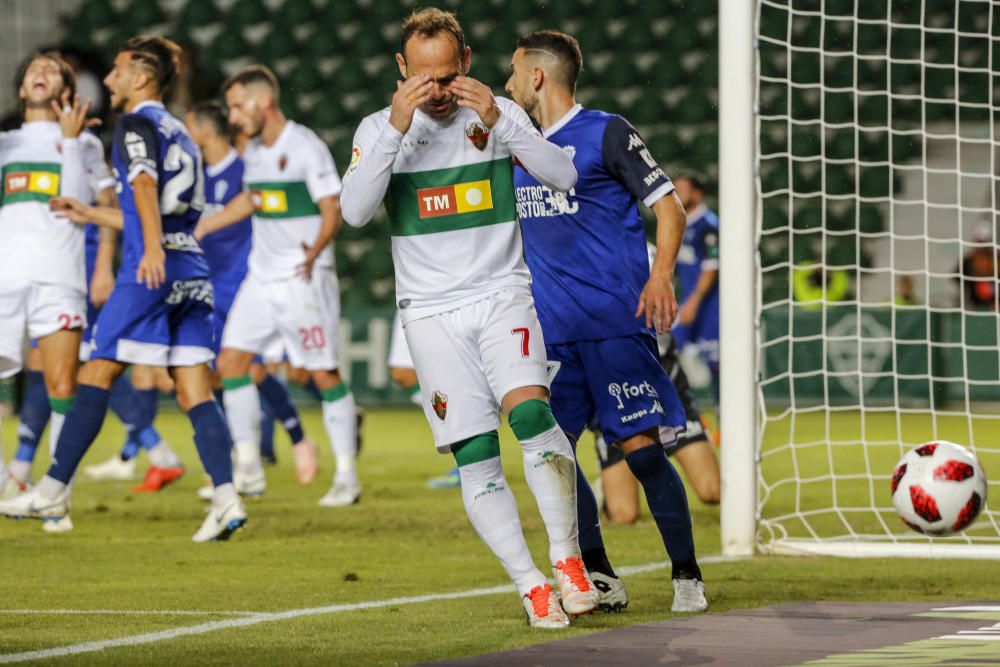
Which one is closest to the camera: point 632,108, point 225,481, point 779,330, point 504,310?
point 504,310

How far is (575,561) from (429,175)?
1.17 m

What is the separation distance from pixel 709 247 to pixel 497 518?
740 centimetres

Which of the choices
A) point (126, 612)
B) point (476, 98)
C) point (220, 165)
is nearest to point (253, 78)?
point (220, 165)

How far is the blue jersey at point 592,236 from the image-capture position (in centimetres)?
518

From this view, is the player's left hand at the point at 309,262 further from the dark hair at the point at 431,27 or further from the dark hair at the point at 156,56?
the dark hair at the point at 431,27

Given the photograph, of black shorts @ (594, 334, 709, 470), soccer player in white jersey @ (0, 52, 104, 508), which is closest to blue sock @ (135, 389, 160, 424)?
soccer player in white jersey @ (0, 52, 104, 508)

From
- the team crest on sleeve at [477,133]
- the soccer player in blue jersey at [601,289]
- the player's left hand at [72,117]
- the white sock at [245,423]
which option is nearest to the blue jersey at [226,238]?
the white sock at [245,423]

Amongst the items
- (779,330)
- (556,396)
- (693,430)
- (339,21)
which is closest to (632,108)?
(339,21)

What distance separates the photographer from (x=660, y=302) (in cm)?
489

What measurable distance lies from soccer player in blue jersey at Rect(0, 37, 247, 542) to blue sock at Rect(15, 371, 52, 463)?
75.7 inches

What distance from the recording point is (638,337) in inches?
205

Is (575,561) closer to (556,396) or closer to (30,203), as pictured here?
(556,396)

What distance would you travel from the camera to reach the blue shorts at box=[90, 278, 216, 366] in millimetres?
7020

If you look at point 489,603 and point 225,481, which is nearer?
point 489,603
